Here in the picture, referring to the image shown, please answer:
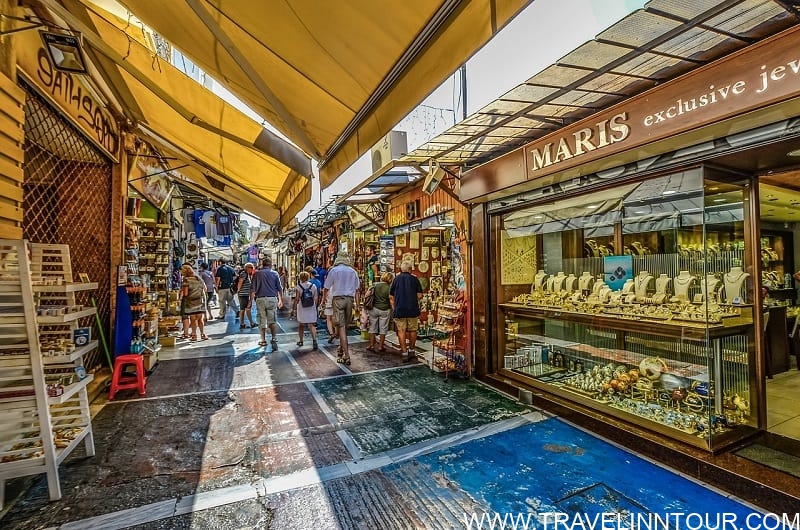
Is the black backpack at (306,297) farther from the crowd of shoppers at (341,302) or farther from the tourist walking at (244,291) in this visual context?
the tourist walking at (244,291)

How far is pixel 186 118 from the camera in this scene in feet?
13.2

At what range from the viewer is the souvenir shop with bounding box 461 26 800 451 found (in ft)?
9.31

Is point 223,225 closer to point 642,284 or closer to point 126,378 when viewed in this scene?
point 126,378

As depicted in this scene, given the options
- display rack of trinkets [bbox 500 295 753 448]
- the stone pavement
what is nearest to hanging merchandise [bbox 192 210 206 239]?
the stone pavement

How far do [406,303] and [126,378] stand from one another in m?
4.23

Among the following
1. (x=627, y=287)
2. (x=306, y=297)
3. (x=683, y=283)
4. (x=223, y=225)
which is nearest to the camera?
(x=683, y=283)

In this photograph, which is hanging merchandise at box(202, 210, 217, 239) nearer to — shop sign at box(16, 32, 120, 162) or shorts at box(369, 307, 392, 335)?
shop sign at box(16, 32, 120, 162)

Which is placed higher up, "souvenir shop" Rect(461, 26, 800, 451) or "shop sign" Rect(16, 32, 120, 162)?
"shop sign" Rect(16, 32, 120, 162)

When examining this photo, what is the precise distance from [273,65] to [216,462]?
10.7 ft

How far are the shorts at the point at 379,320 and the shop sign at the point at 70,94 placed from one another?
4.88 meters

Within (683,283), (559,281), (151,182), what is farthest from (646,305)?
(151,182)

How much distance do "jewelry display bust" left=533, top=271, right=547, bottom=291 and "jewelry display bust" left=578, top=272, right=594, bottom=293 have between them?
564 mm

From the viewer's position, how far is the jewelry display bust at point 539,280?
211 inches

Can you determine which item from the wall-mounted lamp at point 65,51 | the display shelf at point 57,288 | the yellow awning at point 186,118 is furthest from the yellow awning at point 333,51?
the display shelf at point 57,288
